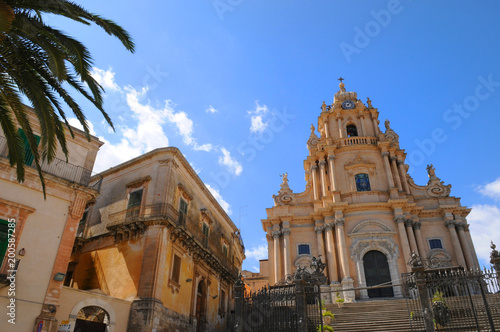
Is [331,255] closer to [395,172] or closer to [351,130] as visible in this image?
[395,172]

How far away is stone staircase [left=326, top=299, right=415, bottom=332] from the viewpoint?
14.3m

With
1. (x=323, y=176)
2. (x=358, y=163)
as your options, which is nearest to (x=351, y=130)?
(x=358, y=163)

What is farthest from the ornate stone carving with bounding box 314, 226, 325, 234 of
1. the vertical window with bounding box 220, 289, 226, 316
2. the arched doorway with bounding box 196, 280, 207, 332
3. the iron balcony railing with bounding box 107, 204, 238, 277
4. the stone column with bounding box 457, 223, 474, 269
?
the stone column with bounding box 457, 223, 474, 269

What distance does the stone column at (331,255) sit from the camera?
24312mm

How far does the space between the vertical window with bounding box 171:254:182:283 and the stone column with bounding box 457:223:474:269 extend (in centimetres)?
1805

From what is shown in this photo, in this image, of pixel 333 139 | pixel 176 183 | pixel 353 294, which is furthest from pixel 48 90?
pixel 333 139

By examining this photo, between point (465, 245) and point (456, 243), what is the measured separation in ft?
2.18

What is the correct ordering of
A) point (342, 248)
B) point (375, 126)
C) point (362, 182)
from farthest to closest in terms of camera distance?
point (375, 126) < point (362, 182) < point (342, 248)

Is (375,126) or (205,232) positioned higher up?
(375,126)

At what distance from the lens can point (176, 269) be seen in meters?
19.3

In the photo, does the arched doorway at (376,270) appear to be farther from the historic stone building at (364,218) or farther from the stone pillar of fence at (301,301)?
the stone pillar of fence at (301,301)

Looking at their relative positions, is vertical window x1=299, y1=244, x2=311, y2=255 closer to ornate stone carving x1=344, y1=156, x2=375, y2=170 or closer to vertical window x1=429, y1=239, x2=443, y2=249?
ornate stone carving x1=344, y1=156, x2=375, y2=170

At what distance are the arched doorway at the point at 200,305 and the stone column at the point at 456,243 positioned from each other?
16117 mm

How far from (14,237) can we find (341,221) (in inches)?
752
